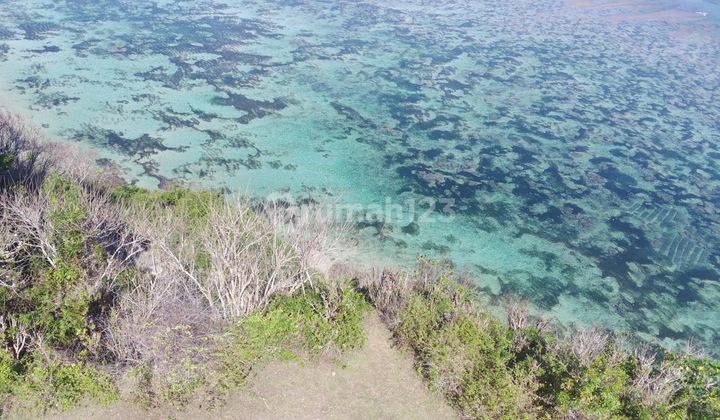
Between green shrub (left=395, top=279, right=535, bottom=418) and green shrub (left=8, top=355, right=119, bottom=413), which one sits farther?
green shrub (left=395, top=279, right=535, bottom=418)

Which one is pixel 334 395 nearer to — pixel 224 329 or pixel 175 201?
pixel 224 329

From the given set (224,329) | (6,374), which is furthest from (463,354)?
(6,374)

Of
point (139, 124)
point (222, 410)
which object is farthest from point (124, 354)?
point (139, 124)

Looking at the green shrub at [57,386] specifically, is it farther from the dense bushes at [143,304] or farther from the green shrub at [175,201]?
the green shrub at [175,201]

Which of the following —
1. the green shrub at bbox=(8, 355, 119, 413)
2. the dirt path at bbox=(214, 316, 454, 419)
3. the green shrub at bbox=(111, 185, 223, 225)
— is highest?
the green shrub at bbox=(111, 185, 223, 225)

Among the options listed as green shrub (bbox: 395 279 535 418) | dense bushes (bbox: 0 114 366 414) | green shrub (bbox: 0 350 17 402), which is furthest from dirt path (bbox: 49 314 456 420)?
green shrub (bbox: 0 350 17 402)

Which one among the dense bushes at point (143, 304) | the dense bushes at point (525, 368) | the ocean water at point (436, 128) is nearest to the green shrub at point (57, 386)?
the dense bushes at point (143, 304)

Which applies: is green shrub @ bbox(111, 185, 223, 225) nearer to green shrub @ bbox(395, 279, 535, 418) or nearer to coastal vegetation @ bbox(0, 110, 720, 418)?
coastal vegetation @ bbox(0, 110, 720, 418)
